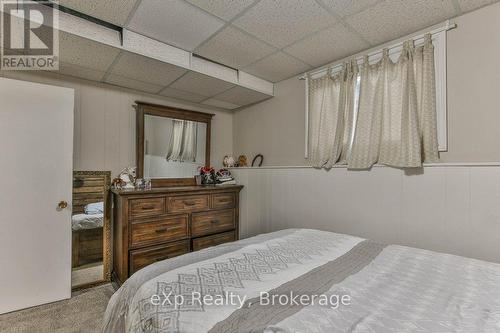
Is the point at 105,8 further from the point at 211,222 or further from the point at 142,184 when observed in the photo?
the point at 211,222

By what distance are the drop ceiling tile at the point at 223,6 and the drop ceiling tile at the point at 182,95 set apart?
135 centimetres

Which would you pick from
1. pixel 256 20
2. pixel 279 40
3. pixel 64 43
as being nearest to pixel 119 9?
pixel 64 43

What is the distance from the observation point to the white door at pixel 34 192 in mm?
2029

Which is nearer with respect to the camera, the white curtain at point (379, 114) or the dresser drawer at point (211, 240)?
the white curtain at point (379, 114)

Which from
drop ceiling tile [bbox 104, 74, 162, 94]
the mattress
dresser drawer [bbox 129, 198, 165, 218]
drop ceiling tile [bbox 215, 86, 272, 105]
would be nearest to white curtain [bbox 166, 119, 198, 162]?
drop ceiling tile [bbox 104, 74, 162, 94]

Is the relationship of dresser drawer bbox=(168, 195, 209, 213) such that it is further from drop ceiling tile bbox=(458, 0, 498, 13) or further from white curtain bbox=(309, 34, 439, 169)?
drop ceiling tile bbox=(458, 0, 498, 13)

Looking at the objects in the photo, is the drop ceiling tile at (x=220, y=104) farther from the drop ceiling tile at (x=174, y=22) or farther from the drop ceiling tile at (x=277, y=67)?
the drop ceiling tile at (x=174, y=22)

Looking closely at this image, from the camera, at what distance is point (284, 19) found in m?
1.89

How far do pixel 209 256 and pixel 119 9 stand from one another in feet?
6.08

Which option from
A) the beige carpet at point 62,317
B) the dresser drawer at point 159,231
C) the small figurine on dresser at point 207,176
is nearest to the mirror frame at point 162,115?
the small figurine on dresser at point 207,176

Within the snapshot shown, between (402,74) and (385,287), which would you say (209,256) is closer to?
(385,287)

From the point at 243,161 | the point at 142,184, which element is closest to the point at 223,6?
the point at 142,184

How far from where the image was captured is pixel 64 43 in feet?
6.25

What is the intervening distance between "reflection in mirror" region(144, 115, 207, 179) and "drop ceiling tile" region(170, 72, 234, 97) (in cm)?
55
